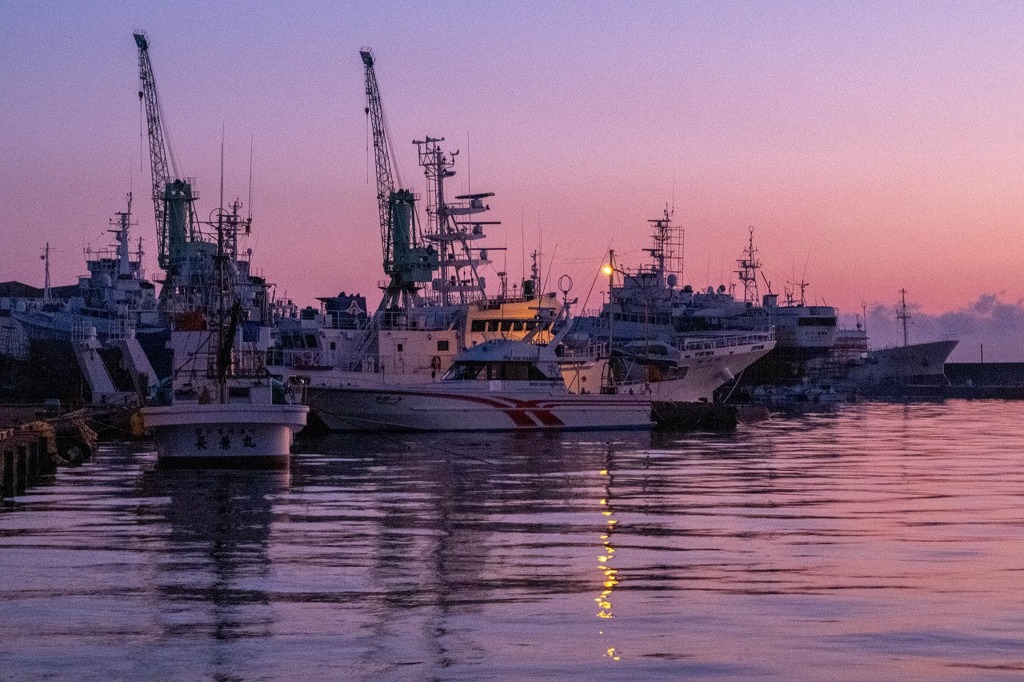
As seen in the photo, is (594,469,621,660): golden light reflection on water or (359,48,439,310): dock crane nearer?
(594,469,621,660): golden light reflection on water

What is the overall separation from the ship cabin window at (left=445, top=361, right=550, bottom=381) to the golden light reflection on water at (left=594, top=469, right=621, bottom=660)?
113 feet

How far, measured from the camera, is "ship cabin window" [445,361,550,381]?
214 ft

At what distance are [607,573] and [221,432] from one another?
822 inches

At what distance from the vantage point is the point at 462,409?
2537 inches

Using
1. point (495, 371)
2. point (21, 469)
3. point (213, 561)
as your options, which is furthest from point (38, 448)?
point (495, 371)

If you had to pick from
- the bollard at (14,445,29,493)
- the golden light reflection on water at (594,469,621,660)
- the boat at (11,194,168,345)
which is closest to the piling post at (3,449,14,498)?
the bollard at (14,445,29,493)

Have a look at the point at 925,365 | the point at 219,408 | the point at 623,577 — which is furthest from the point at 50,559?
the point at 925,365

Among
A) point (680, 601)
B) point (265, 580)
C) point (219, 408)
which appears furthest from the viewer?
point (219, 408)

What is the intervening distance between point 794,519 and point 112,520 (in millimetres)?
11531

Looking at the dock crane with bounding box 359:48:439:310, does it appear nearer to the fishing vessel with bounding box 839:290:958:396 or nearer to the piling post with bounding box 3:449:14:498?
the piling post with bounding box 3:449:14:498

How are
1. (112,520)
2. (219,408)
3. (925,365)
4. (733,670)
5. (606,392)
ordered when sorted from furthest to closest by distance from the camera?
(925,365), (606,392), (219,408), (112,520), (733,670)

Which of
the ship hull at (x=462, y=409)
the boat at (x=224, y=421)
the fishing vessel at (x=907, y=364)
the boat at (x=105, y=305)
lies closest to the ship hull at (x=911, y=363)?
the fishing vessel at (x=907, y=364)

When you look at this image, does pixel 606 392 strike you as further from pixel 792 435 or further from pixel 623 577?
pixel 623 577

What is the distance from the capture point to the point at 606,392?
72.6 m
